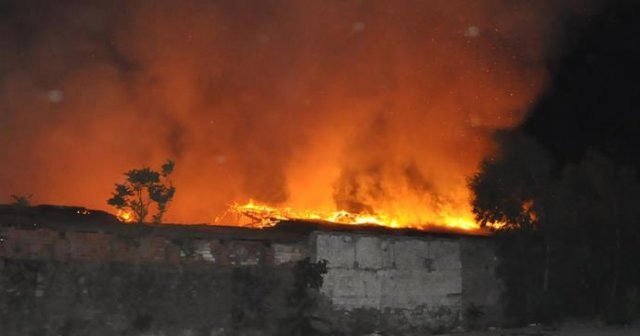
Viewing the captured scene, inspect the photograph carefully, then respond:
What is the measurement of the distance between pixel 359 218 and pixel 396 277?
19.6 ft

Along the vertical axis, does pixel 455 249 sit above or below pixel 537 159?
below

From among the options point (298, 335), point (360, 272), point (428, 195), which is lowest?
point (298, 335)

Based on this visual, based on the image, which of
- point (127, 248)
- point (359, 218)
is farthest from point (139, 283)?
point (359, 218)

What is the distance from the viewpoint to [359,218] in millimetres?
22547

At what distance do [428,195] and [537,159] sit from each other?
20.3 ft

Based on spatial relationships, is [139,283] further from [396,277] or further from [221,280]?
[396,277]

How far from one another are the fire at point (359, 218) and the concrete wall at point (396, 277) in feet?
14.0

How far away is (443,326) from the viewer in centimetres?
1728

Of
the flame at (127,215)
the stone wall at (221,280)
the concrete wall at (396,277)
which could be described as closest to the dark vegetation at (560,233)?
the stone wall at (221,280)

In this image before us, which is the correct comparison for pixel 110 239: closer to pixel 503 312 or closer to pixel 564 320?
pixel 503 312

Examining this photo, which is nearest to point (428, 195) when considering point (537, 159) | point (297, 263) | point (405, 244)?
point (537, 159)

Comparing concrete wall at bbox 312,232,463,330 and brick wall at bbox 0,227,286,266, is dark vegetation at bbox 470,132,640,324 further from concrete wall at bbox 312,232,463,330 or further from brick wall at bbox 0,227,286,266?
brick wall at bbox 0,227,286,266

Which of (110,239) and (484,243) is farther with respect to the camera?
(484,243)

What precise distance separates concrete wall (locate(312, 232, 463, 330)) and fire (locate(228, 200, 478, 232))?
4272 mm
